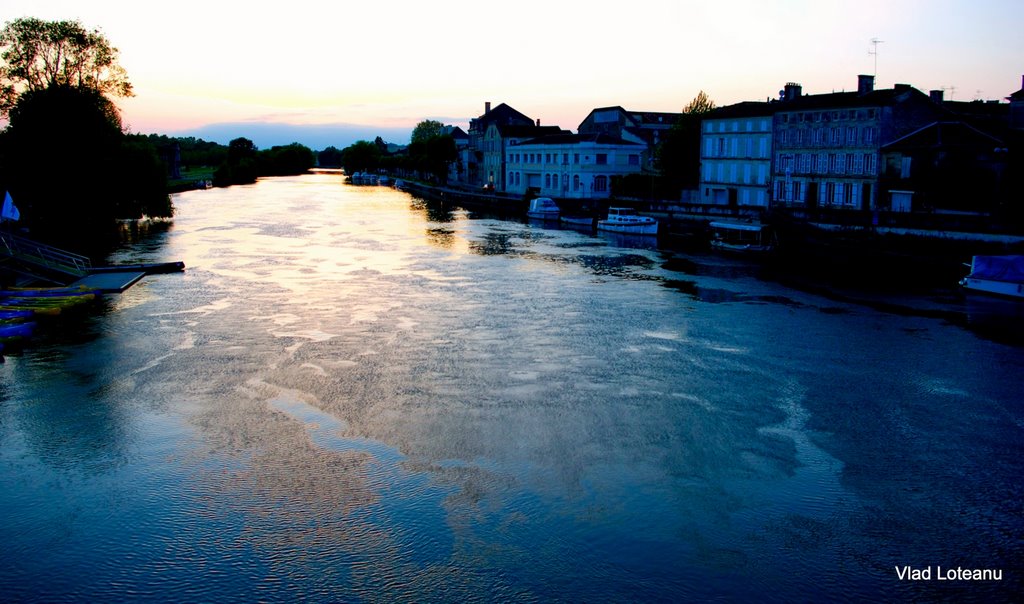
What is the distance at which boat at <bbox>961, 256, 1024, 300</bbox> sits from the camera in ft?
118

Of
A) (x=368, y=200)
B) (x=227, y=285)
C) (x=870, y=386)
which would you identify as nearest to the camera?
(x=870, y=386)

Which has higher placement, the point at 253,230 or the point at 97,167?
the point at 97,167

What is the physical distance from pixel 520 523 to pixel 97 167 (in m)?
46.8

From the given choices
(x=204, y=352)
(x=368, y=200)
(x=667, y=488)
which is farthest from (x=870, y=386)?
(x=368, y=200)

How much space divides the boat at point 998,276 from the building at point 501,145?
6673 cm

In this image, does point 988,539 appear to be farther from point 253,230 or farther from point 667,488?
point 253,230

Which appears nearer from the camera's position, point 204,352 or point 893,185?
point 204,352

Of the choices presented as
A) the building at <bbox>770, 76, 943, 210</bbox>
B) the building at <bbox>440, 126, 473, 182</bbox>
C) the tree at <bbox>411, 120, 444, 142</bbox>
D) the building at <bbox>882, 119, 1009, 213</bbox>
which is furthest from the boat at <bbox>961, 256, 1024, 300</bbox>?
the tree at <bbox>411, 120, 444, 142</bbox>

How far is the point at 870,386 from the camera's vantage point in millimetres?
23047

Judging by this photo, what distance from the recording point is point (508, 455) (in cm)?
1797

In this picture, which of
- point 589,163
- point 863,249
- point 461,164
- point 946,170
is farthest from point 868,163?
Answer: point 461,164

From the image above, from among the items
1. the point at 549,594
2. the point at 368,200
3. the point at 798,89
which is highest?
the point at 798,89

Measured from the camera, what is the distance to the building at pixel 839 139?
53906 millimetres

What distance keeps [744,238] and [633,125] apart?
4289 cm
